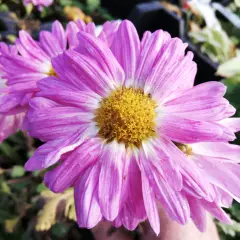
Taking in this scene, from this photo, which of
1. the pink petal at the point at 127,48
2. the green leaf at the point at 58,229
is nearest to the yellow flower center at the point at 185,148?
the pink petal at the point at 127,48

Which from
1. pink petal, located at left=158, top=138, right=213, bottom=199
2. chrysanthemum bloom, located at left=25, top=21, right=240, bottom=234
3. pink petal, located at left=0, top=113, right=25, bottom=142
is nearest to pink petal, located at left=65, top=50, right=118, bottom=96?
chrysanthemum bloom, located at left=25, top=21, right=240, bottom=234

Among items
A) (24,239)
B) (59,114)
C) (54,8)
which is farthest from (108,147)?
(54,8)

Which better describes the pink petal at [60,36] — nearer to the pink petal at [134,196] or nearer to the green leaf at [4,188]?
the pink petal at [134,196]

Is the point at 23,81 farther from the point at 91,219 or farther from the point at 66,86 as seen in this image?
the point at 91,219

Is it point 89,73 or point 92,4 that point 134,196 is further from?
point 92,4

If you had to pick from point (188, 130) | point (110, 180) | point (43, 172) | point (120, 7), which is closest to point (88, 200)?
point (110, 180)

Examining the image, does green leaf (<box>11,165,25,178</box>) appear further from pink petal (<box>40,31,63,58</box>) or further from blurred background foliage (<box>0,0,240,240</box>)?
pink petal (<box>40,31,63,58</box>)
